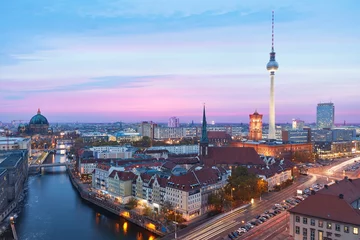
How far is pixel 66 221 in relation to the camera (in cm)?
2369

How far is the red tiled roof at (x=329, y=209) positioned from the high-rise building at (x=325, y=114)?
416 feet

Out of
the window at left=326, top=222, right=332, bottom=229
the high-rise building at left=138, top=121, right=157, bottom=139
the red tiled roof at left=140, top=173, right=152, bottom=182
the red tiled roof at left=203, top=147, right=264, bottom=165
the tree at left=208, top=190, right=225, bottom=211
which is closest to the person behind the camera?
the window at left=326, top=222, right=332, bottom=229

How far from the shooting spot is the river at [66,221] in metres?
21.1

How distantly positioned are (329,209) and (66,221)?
17.6 meters

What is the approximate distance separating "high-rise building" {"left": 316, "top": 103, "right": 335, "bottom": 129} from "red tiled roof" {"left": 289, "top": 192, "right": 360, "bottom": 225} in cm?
12669

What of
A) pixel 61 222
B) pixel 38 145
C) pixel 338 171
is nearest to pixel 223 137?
pixel 338 171

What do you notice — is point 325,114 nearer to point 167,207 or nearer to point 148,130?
point 148,130

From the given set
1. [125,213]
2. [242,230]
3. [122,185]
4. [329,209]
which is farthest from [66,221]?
[329,209]

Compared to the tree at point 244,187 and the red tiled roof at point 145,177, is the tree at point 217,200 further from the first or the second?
the red tiled roof at point 145,177

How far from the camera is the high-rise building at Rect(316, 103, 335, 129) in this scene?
435ft

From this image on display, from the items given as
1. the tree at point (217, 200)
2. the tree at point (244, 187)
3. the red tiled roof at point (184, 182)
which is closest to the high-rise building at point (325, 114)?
the tree at point (244, 187)

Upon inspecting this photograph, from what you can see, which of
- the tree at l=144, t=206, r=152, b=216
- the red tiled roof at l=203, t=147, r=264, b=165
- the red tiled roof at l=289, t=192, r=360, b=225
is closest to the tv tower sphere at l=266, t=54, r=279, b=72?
the red tiled roof at l=203, t=147, r=264, b=165

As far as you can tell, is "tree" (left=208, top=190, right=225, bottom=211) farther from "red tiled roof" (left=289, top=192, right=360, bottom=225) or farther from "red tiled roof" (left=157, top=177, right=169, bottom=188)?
"red tiled roof" (left=289, top=192, right=360, bottom=225)

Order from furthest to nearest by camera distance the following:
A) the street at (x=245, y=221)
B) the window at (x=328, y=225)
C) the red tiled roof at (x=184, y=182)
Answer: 1. the red tiled roof at (x=184, y=182)
2. the street at (x=245, y=221)
3. the window at (x=328, y=225)
